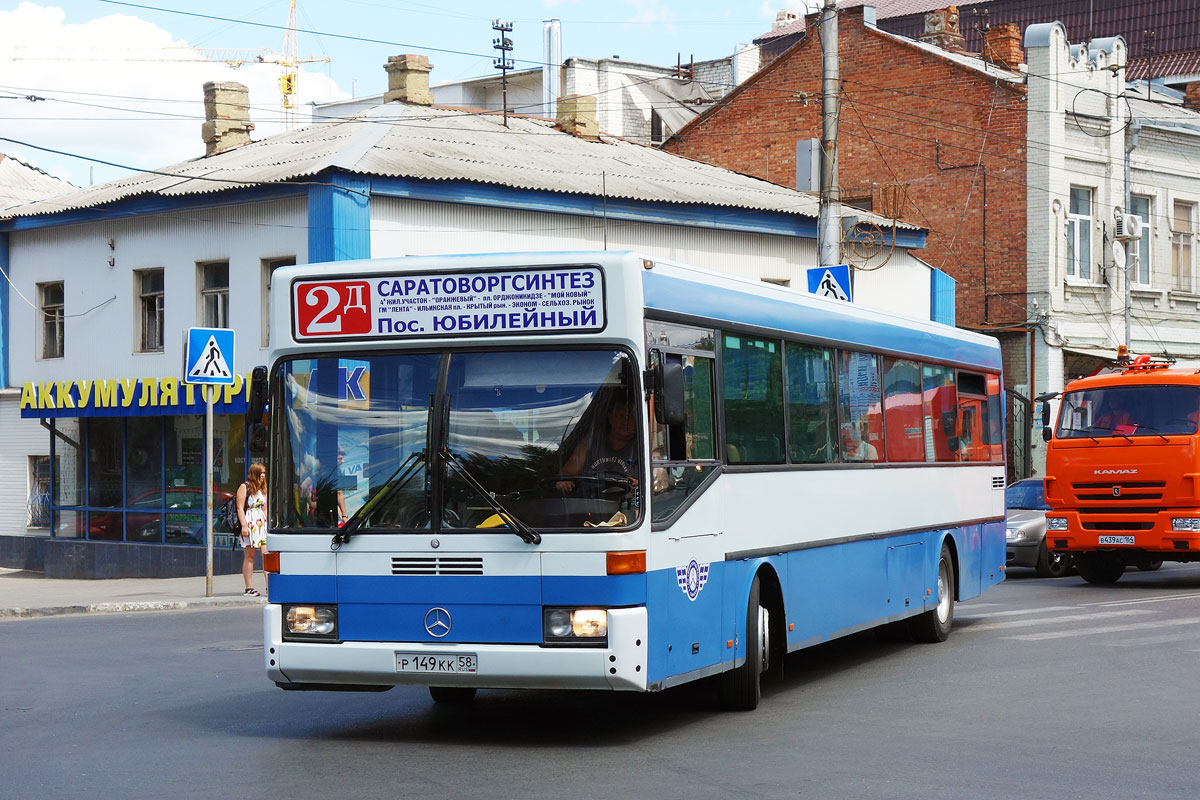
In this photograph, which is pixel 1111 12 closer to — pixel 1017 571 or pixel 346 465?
pixel 1017 571

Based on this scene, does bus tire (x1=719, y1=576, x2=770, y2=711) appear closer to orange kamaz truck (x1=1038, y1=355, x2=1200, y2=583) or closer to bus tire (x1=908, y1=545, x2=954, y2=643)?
bus tire (x1=908, y1=545, x2=954, y2=643)

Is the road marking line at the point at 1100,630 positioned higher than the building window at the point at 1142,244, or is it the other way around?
the building window at the point at 1142,244

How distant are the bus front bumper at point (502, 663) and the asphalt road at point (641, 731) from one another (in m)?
0.39

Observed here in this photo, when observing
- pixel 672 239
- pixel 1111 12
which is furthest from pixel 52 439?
pixel 1111 12

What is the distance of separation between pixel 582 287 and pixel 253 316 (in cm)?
1748

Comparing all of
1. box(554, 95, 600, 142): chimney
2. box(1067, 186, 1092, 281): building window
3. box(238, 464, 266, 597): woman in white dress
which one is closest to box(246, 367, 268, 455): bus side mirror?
box(238, 464, 266, 597): woman in white dress

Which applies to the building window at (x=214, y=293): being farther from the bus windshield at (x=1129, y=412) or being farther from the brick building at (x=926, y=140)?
the bus windshield at (x=1129, y=412)

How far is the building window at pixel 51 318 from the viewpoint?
97.2 ft

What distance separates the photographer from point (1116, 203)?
124 feet

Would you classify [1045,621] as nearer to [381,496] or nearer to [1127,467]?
[1127,467]

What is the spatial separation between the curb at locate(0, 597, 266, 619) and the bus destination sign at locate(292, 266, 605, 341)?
10679 mm

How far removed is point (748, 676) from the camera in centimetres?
1057

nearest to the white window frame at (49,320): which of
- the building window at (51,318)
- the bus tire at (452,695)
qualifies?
the building window at (51,318)

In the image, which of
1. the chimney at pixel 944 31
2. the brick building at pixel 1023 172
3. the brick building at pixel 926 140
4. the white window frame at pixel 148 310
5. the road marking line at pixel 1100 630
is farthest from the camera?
the chimney at pixel 944 31
